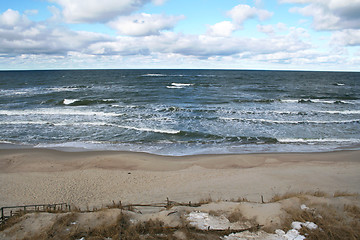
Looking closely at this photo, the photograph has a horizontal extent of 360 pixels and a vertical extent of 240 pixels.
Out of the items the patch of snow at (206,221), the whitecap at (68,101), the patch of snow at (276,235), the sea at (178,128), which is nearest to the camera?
the patch of snow at (276,235)

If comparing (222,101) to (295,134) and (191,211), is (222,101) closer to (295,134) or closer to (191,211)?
(295,134)

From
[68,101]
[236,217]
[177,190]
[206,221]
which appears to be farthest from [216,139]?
[68,101]

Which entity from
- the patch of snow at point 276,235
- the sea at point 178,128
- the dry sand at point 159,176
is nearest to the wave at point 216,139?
the sea at point 178,128

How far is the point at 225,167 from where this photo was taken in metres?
11.0

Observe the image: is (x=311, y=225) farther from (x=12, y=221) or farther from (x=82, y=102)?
(x=82, y=102)

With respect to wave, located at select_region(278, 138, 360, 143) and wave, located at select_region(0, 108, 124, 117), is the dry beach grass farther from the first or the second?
wave, located at select_region(0, 108, 124, 117)

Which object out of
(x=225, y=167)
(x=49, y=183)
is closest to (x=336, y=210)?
(x=225, y=167)

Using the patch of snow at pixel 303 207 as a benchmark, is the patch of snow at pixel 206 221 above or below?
below

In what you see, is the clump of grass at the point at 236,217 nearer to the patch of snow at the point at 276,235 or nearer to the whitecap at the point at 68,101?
the patch of snow at the point at 276,235

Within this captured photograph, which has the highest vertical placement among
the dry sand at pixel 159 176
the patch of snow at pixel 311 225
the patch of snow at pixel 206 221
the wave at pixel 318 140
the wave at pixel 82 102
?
the wave at pixel 82 102

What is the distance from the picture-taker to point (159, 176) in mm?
9906

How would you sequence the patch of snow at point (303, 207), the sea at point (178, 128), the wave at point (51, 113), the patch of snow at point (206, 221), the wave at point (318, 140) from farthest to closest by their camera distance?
the wave at point (51, 113) < the wave at point (318, 140) < the sea at point (178, 128) < the patch of snow at point (303, 207) < the patch of snow at point (206, 221)

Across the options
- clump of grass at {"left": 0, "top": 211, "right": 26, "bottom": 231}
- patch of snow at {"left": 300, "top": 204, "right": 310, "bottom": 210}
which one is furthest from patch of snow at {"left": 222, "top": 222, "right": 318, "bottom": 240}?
clump of grass at {"left": 0, "top": 211, "right": 26, "bottom": 231}

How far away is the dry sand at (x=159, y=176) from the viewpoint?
8164mm
